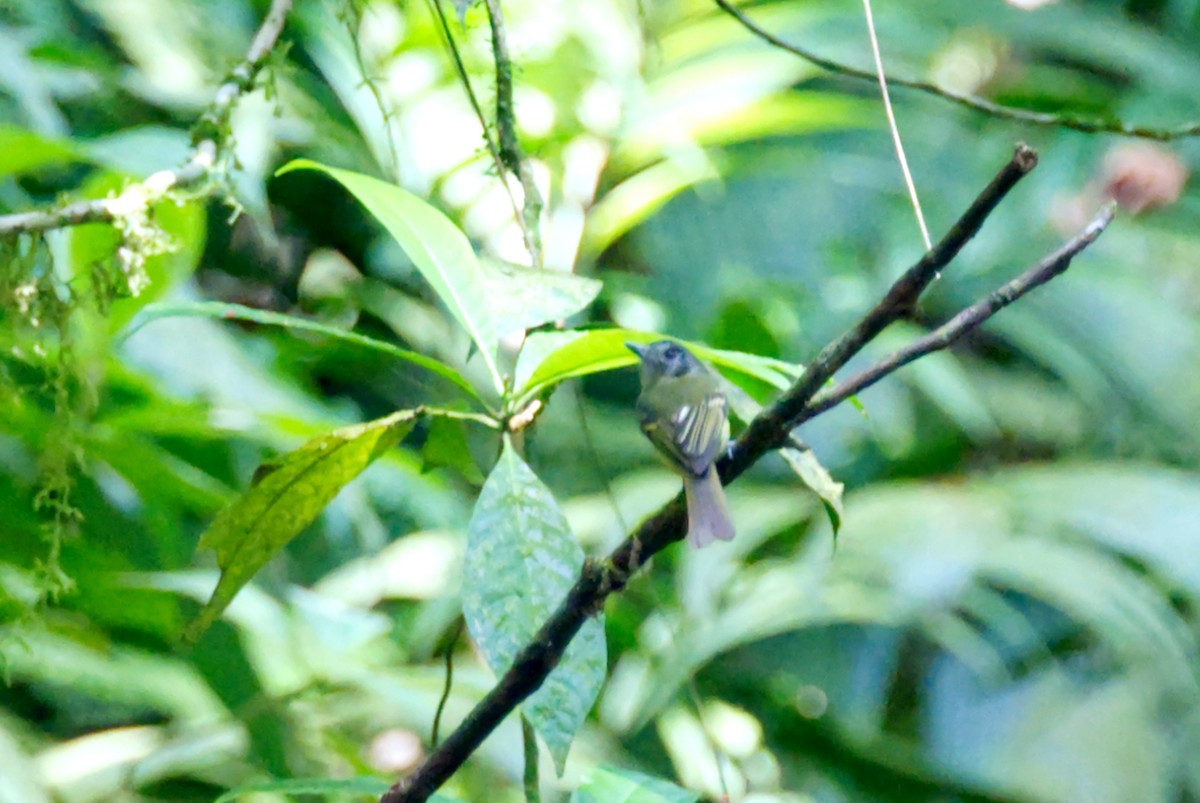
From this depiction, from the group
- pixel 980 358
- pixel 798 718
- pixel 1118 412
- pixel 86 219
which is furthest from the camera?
pixel 980 358

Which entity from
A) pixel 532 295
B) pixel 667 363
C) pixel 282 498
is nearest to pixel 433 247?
pixel 532 295

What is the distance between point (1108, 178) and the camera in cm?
336

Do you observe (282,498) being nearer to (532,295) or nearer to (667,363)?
(532,295)

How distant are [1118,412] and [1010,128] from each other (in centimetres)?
93

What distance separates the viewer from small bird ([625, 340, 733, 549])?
2.71 feet

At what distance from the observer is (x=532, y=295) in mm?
763

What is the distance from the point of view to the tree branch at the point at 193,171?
90 centimetres

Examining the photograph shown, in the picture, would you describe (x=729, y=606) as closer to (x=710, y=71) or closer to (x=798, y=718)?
(x=798, y=718)

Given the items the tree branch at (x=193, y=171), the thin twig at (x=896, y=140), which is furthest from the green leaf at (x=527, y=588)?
the tree branch at (x=193, y=171)

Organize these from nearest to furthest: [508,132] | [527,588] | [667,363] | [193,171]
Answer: [527,588] < [508,132] < [193,171] < [667,363]

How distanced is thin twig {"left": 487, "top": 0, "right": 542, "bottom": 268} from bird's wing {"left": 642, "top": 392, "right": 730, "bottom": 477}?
0.20 metres

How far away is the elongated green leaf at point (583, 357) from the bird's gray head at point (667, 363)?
401mm

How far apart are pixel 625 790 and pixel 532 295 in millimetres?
300

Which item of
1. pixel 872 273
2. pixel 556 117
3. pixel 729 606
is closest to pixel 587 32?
pixel 556 117
